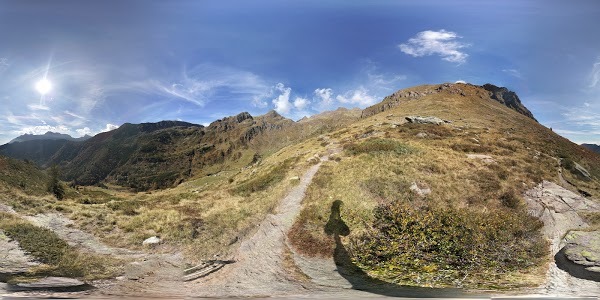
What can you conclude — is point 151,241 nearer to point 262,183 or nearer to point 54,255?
point 54,255

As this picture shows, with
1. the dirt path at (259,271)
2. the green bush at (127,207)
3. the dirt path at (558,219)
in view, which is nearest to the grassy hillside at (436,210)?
the dirt path at (558,219)

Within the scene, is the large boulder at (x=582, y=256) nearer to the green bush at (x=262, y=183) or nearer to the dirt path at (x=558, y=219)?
the dirt path at (x=558, y=219)

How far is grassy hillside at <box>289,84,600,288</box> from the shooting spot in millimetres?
17875

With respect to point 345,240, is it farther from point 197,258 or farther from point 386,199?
point 197,258

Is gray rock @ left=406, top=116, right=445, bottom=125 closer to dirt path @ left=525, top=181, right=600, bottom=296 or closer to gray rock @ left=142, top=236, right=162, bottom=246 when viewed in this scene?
dirt path @ left=525, top=181, right=600, bottom=296

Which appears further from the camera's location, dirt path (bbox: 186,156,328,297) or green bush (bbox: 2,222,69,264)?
green bush (bbox: 2,222,69,264)

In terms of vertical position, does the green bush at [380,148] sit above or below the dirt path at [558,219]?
above

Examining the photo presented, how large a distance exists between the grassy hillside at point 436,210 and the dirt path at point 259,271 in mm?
1648

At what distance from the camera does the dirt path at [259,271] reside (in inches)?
566

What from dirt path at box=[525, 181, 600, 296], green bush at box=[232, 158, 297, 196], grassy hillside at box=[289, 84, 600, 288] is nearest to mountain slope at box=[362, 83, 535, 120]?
grassy hillside at box=[289, 84, 600, 288]

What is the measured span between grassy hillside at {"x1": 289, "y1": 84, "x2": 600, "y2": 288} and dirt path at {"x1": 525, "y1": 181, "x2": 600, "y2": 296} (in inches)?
34.5

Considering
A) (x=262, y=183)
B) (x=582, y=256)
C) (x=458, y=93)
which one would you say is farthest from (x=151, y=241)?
(x=458, y=93)

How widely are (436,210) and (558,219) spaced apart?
32.4 ft

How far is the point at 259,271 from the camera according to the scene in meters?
16.8
